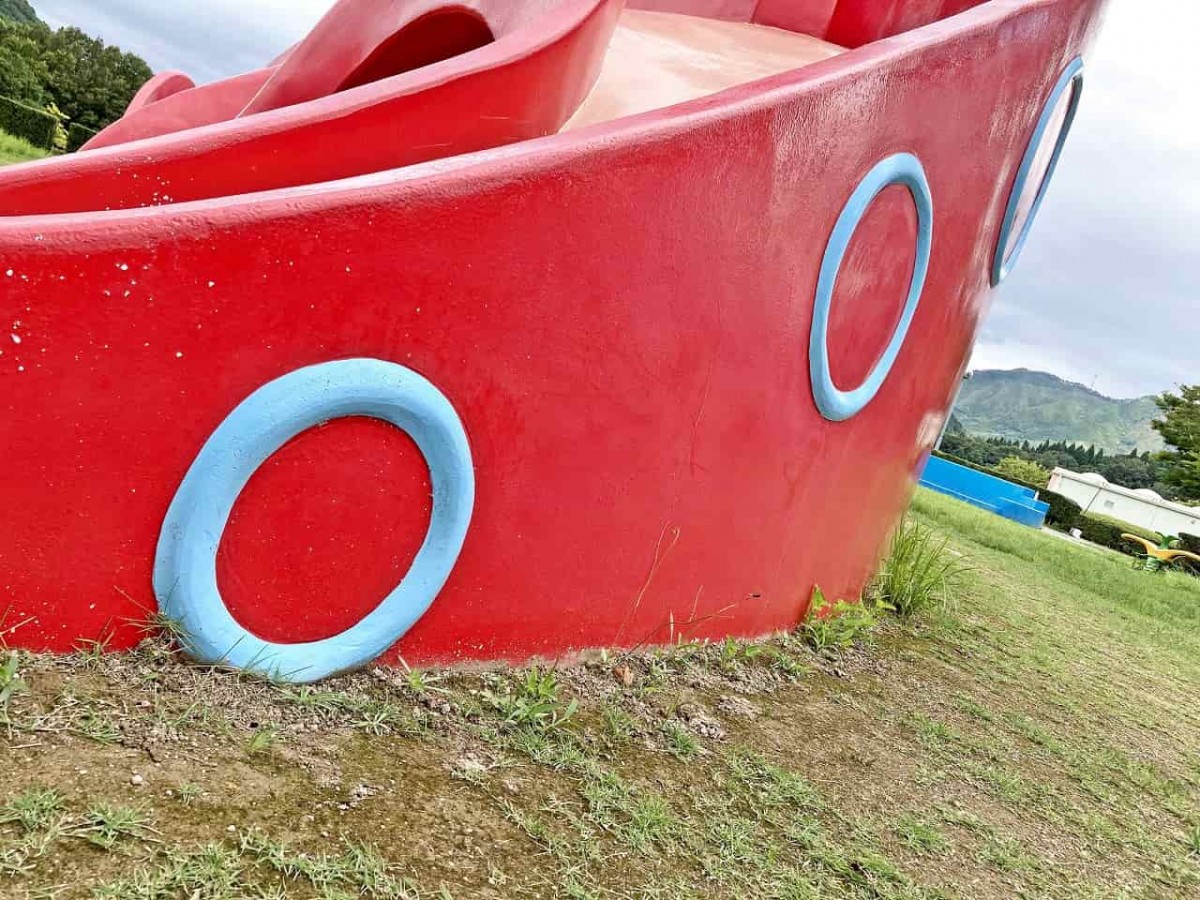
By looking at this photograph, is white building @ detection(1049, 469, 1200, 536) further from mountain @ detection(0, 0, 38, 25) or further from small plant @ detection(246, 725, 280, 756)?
mountain @ detection(0, 0, 38, 25)

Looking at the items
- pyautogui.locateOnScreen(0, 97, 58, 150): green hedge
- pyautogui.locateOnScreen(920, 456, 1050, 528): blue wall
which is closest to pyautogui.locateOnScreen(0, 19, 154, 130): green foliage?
pyautogui.locateOnScreen(0, 97, 58, 150): green hedge

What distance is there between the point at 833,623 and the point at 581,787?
2.20 metres

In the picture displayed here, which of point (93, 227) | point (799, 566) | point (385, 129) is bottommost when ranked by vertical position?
point (799, 566)

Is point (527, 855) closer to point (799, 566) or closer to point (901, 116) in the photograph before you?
point (799, 566)

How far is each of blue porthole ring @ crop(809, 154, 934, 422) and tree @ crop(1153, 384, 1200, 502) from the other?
94.3ft

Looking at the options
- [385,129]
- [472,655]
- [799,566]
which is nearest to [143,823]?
[472,655]

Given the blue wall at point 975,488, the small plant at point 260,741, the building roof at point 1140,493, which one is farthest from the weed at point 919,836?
the building roof at point 1140,493

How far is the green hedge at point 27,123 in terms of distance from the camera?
76.2 feet

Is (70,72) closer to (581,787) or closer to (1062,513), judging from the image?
(1062,513)

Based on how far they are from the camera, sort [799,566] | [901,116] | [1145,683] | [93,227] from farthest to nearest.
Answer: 1. [1145,683]
2. [799,566]
3. [901,116]
4. [93,227]

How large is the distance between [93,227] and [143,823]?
1128mm

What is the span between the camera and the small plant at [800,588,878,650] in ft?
12.9

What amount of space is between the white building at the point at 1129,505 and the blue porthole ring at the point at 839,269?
35747 millimetres

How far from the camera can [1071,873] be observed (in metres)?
2.70
